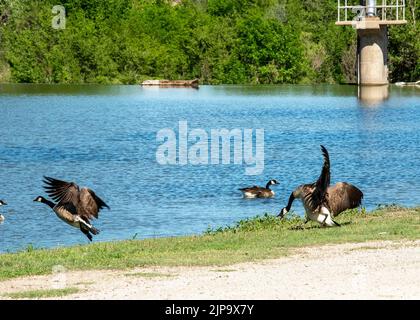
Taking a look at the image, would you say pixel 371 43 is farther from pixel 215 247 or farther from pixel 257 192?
pixel 215 247

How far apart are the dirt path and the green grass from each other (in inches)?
5.2

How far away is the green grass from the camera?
11906 mm

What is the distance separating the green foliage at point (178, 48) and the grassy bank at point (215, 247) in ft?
270

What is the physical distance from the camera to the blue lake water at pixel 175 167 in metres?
24.8

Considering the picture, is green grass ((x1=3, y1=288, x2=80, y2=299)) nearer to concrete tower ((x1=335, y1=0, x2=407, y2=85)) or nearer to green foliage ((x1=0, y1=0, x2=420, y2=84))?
concrete tower ((x1=335, y1=0, x2=407, y2=85))

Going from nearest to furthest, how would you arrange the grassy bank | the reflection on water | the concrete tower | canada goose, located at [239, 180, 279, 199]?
the grassy bank
canada goose, located at [239, 180, 279, 199]
the reflection on water
the concrete tower

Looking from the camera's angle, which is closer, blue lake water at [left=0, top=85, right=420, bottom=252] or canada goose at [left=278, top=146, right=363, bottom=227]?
canada goose at [left=278, top=146, right=363, bottom=227]

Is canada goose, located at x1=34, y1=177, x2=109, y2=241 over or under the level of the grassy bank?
over

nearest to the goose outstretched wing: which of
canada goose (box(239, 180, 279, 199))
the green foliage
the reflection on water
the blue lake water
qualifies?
the blue lake water

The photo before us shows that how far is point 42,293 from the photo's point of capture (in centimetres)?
1202

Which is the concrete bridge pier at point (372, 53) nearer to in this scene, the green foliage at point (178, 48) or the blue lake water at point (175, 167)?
the blue lake water at point (175, 167)

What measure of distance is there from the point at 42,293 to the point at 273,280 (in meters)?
2.47

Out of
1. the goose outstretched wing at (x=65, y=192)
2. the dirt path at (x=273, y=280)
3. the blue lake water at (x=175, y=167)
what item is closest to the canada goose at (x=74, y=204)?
the goose outstretched wing at (x=65, y=192)
